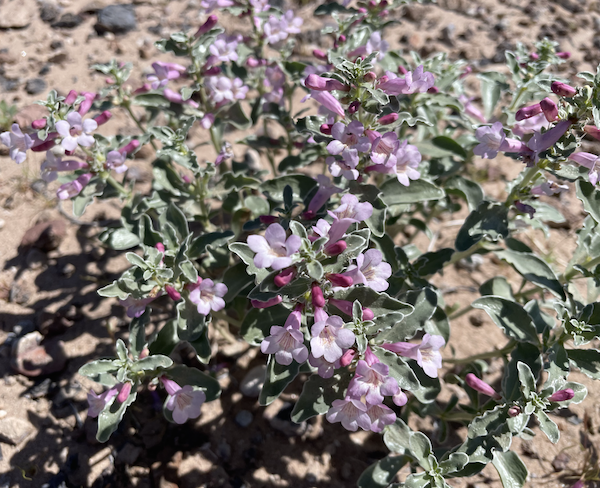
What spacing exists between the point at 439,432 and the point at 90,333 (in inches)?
118

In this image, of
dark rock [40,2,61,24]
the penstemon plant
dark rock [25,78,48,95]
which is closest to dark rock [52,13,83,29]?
dark rock [40,2,61,24]

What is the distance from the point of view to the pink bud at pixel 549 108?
2436 mm

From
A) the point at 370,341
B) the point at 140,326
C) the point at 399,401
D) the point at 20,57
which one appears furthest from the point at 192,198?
the point at 20,57

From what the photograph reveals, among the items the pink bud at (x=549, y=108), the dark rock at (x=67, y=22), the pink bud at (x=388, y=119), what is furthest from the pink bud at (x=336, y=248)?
the dark rock at (x=67, y=22)

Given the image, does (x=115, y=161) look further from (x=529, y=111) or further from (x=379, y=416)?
(x=529, y=111)

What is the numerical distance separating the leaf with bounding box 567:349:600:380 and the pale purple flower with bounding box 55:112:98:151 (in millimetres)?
3263

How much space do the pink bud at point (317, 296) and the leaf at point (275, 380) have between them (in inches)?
22.4

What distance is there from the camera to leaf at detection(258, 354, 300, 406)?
2.64 metres

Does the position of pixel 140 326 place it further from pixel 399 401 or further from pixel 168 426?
pixel 399 401

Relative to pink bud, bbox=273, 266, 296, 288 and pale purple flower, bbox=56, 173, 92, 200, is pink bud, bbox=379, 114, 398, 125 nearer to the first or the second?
pink bud, bbox=273, 266, 296, 288

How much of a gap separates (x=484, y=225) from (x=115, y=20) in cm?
584

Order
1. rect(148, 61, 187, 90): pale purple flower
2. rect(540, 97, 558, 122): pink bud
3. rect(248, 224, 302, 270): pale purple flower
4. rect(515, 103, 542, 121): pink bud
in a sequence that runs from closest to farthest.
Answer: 1. rect(248, 224, 302, 270): pale purple flower
2. rect(540, 97, 558, 122): pink bud
3. rect(515, 103, 542, 121): pink bud
4. rect(148, 61, 187, 90): pale purple flower

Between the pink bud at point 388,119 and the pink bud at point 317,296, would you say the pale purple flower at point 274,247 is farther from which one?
the pink bud at point 388,119

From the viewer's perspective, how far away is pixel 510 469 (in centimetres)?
270
